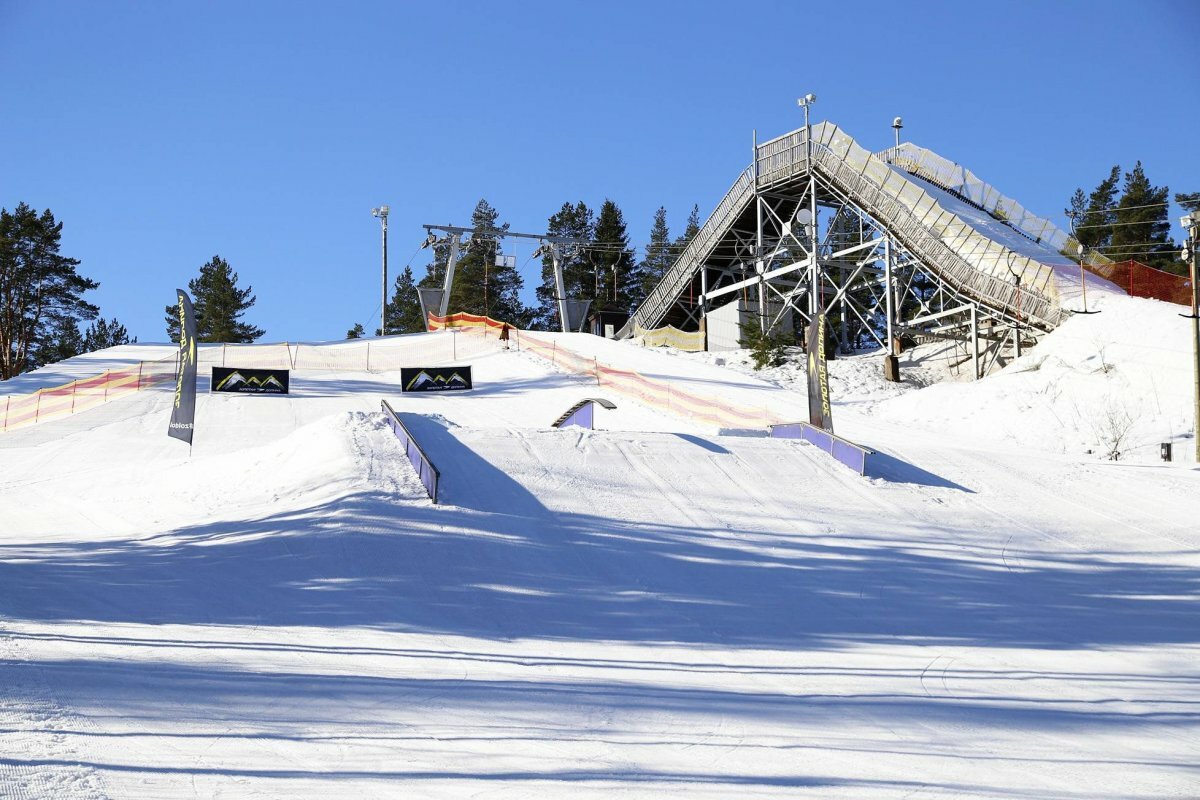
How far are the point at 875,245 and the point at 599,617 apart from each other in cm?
2975

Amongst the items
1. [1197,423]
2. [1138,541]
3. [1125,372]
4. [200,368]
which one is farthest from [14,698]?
[200,368]

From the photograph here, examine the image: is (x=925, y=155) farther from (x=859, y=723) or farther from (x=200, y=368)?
(x=859, y=723)

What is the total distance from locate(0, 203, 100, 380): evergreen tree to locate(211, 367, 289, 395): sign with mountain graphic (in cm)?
2788

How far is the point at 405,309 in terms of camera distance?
8238 cm

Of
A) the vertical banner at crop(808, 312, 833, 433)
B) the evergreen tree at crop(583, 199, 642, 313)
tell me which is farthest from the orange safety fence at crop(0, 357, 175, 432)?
the evergreen tree at crop(583, 199, 642, 313)

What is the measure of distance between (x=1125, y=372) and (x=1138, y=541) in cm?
1181

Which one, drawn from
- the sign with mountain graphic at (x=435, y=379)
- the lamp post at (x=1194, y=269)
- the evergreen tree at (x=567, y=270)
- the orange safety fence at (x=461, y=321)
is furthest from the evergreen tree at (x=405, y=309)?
the lamp post at (x=1194, y=269)

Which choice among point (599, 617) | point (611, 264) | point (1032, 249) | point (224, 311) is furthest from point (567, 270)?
point (599, 617)

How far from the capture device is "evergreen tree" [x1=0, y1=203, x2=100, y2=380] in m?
52.5

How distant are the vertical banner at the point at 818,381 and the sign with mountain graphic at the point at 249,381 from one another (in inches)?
713

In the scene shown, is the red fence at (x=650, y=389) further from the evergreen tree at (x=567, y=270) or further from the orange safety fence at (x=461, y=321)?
the evergreen tree at (x=567, y=270)

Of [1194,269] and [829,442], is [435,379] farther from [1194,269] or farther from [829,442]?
[1194,269]

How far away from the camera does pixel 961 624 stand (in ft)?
34.7

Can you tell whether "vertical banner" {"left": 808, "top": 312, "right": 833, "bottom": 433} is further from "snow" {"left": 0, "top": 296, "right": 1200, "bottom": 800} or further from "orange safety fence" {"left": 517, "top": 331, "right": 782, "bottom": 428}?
"orange safety fence" {"left": 517, "top": 331, "right": 782, "bottom": 428}
